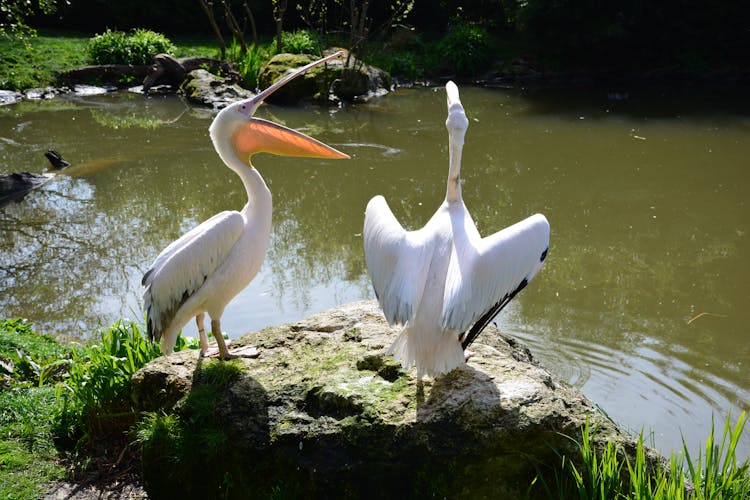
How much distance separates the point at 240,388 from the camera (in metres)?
3.25

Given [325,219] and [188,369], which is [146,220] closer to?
[325,219]

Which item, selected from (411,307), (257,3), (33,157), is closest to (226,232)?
(411,307)

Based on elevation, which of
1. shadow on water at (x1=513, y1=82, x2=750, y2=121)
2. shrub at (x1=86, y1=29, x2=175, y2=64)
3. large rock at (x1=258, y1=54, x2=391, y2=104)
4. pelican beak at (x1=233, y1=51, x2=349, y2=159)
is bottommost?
shadow on water at (x1=513, y1=82, x2=750, y2=121)

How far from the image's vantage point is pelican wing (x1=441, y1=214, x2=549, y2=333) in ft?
9.76

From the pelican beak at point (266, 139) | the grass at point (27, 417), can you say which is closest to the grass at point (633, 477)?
the pelican beak at point (266, 139)

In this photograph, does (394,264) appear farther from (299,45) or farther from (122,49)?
(122,49)

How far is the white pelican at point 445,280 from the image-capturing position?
3.01 m

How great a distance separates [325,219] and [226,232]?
4385mm

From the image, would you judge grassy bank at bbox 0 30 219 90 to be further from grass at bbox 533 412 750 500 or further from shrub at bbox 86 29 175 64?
grass at bbox 533 412 750 500

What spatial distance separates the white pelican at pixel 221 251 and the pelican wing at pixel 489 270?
1.05 meters

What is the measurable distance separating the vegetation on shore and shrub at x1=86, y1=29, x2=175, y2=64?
12.7m

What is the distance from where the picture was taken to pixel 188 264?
346cm

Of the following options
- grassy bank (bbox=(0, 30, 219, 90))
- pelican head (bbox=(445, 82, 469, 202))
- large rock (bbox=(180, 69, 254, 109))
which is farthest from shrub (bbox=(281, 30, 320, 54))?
pelican head (bbox=(445, 82, 469, 202))

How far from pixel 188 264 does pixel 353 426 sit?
1153 millimetres
